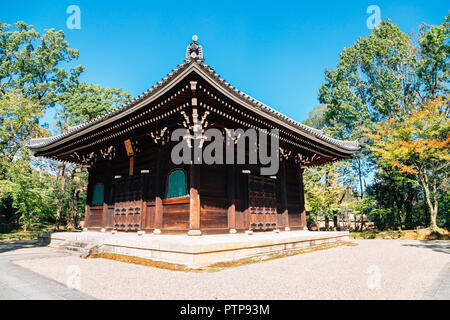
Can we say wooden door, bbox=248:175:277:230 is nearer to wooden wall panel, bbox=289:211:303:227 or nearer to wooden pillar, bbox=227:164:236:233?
wooden pillar, bbox=227:164:236:233

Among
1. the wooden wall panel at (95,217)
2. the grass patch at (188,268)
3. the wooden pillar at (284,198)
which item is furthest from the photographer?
the wooden wall panel at (95,217)

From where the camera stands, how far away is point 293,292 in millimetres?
4168

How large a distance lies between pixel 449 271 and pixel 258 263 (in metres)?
4.48

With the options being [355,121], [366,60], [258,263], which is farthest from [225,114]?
[366,60]

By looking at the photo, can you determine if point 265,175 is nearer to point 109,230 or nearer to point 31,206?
point 109,230

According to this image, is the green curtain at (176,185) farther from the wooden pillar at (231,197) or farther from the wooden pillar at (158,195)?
the wooden pillar at (231,197)

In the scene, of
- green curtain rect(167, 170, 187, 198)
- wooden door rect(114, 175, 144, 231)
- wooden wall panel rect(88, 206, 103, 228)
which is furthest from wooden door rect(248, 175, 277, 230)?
wooden wall panel rect(88, 206, 103, 228)

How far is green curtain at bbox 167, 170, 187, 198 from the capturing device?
30.1ft

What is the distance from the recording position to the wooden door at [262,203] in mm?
10743

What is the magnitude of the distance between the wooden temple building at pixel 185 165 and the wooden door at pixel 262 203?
4cm

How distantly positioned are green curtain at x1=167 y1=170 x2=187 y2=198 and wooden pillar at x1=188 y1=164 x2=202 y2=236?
638 mm

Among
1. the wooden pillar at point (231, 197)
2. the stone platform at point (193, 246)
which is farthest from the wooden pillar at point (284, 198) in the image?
the wooden pillar at point (231, 197)

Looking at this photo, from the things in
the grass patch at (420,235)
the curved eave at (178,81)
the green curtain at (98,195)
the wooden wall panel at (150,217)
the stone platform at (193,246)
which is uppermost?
the curved eave at (178,81)

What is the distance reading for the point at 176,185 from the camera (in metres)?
9.41
